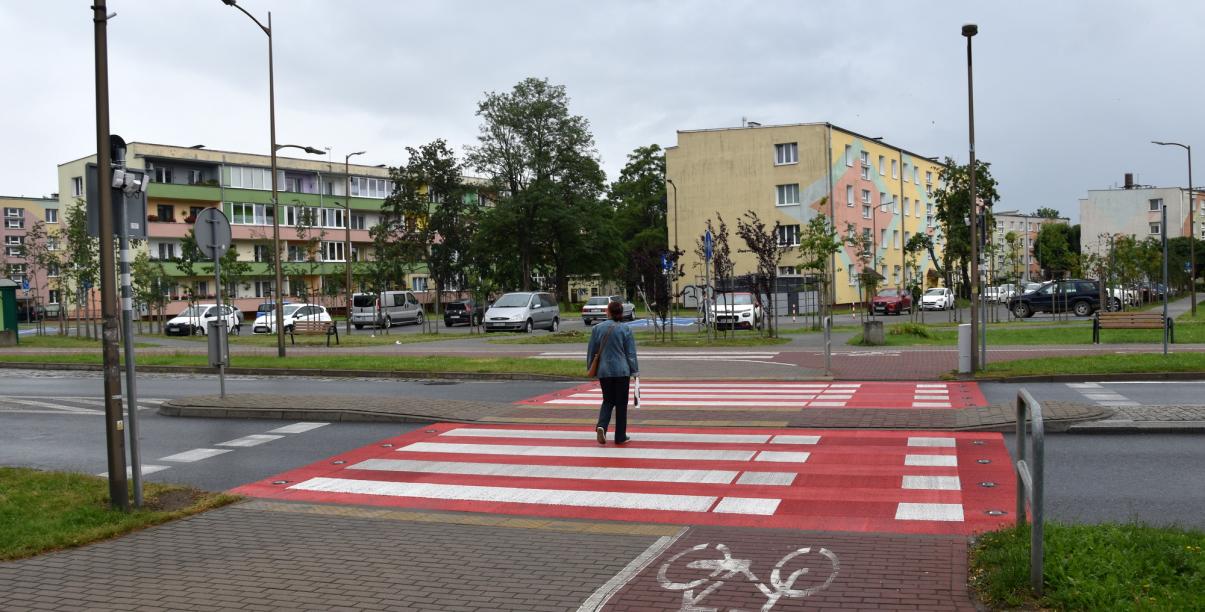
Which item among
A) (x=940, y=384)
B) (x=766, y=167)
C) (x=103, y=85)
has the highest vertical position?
(x=766, y=167)

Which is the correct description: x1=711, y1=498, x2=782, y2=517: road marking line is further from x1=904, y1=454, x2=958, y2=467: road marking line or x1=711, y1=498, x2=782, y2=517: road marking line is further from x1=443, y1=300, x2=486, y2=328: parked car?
x1=443, y1=300, x2=486, y2=328: parked car

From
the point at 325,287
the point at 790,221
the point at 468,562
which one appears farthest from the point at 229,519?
the point at 790,221

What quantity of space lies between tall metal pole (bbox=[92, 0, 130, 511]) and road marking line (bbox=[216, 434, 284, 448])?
363cm

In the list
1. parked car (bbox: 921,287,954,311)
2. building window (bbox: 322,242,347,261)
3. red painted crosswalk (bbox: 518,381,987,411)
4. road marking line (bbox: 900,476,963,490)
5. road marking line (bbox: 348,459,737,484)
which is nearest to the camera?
road marking line (bbox: 900,476,963,490)

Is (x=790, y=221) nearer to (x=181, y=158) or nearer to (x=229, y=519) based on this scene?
(x=181, y=158)

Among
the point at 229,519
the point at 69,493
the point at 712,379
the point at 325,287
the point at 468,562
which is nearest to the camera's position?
the point at 468,562

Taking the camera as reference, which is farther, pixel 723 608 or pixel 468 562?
pixel 468 562

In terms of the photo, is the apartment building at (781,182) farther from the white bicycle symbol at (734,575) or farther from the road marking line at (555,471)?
the white bicycle symbol at (734,575)

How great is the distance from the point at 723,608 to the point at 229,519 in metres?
4.23

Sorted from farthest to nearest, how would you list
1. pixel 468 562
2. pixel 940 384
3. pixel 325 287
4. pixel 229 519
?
pixel 325 287 → pixel 940 384 → pixel 229 519 → pixel 468 562

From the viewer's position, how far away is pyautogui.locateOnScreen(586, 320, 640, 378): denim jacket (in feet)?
33.4

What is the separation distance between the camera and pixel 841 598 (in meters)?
4.94

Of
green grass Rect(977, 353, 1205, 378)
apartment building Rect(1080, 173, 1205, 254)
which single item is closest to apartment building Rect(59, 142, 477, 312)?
green grass Rect(977, 353, 1205, 378)

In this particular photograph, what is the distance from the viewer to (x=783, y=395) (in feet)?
48.2
